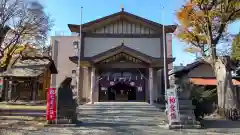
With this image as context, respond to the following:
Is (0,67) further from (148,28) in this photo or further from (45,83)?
(148,28)

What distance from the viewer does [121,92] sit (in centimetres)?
2444

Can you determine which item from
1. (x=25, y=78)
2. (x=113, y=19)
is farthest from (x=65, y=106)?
(x=25, y=78)

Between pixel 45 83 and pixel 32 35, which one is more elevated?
pixel 32 35

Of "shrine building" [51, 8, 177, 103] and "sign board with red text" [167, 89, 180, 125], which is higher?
"shrine building" [51, 8, 177, 103]

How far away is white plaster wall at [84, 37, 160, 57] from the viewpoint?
2416 cm

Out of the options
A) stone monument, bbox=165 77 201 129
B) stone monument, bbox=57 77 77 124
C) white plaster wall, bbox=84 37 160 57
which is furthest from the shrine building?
stone monument, bbox=165 77 201 129

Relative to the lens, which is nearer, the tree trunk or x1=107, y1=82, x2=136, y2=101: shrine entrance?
the tree trunk

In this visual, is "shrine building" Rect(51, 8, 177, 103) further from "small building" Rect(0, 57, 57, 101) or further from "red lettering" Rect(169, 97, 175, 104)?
"red lettering" Rect(169, 97, 175, 104)

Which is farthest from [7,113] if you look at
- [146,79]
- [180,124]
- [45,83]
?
[45,83]

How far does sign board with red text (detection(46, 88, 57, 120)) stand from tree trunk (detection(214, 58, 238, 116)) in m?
10.9

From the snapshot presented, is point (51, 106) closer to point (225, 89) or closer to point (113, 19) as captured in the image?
point (225, 89)

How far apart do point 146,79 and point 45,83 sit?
1501cm

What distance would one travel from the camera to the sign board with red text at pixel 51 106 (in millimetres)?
11633

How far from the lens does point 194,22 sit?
18125 millimetres
